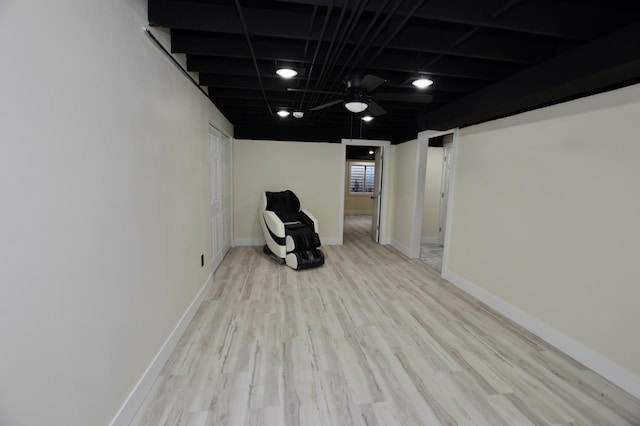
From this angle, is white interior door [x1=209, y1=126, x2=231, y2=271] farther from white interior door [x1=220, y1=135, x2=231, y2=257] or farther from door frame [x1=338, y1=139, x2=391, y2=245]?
door frame [x1=338, y1=139, x2=391, y2=245]

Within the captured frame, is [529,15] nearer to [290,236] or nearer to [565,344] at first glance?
[565,344]

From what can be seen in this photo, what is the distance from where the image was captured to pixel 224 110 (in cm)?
442

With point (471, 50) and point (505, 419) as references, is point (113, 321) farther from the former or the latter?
point (471, 50)

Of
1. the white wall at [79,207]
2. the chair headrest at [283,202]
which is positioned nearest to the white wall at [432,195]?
the chair headrest at [283,202]

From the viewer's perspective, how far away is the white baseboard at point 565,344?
1.99 metres

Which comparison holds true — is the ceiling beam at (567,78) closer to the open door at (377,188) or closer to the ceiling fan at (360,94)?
the ceiling fan at (360,94)

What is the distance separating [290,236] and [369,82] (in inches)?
102

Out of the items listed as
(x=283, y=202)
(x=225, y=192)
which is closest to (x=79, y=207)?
(x=225, y=192)

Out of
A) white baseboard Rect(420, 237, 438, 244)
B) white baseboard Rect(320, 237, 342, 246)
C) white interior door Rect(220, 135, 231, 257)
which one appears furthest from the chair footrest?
white baseboard Rect(420, 237, 438, 244)

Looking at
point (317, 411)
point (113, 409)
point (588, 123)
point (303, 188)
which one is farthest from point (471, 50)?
point (303, 188)

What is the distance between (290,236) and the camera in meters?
4.32

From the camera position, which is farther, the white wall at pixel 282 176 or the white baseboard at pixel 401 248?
the white wall at pixel 282 176

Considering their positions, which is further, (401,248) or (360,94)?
(401,248)

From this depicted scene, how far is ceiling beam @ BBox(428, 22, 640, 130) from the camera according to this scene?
71.7 inches
